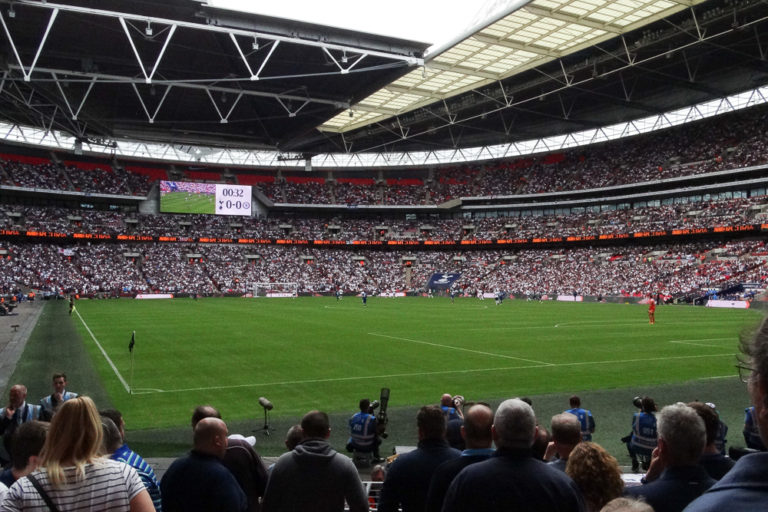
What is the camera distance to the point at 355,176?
100688mm

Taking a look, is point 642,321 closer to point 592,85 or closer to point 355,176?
point 592,85

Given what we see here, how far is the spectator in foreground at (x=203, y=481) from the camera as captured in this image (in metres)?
4.38

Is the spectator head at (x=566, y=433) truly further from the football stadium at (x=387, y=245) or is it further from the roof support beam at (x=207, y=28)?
the roof support beam at (x=207, y=28)

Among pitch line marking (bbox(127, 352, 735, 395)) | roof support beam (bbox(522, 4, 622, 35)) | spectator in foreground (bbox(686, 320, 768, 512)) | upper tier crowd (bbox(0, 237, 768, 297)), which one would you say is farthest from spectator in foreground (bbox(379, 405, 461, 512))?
upper tier crowd (bbox(0, 237, 768, 297))

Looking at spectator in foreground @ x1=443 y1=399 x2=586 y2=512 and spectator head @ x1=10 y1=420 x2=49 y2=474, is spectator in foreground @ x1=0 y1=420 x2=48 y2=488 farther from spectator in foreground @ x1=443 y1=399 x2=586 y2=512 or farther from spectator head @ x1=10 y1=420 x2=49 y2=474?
spectator in foreground @ x1=443 y1=399 x2=586 y2=512

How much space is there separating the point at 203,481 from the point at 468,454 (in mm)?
1883

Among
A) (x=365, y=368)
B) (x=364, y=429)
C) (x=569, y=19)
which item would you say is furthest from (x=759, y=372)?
(x=569, y=19)

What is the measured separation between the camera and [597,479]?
3.67 metres

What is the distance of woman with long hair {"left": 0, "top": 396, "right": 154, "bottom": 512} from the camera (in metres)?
2.98

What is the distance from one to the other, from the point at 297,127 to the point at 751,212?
4742 centimetres

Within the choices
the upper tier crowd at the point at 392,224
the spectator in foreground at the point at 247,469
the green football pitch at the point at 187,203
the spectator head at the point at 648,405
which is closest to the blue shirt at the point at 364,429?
the spectator head at the point at 648,405

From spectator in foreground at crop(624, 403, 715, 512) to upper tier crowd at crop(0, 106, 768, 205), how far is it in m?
70.7

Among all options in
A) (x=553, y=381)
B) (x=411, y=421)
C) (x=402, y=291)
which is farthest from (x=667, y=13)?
(x=402, y=291)

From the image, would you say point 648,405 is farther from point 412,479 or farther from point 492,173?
point 492,173
